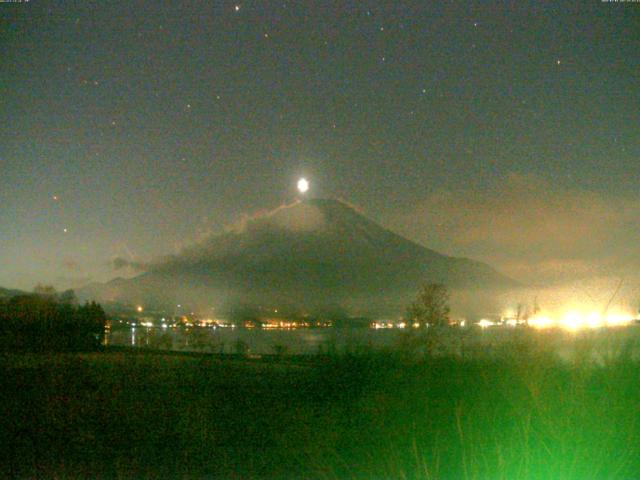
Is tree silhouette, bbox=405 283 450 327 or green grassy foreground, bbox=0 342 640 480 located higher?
tree silhouette, bbox=405 283 450 327

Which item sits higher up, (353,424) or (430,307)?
(430,307)

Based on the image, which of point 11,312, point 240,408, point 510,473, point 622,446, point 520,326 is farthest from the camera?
point 11,312

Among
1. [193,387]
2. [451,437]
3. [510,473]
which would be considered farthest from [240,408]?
[510,473]

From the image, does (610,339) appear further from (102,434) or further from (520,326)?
(102,434)

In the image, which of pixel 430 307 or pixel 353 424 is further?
pixel 430 307

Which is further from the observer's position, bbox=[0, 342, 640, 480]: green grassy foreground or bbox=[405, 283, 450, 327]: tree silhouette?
bbox=[405, 283, 450, 327]: tree silhouette

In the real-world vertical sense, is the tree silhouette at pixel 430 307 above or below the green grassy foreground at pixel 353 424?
above

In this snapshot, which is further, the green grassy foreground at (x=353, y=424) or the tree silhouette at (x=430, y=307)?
the tree silhouette at (x=430, y=307)

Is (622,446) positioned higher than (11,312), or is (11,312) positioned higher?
(11,312)
